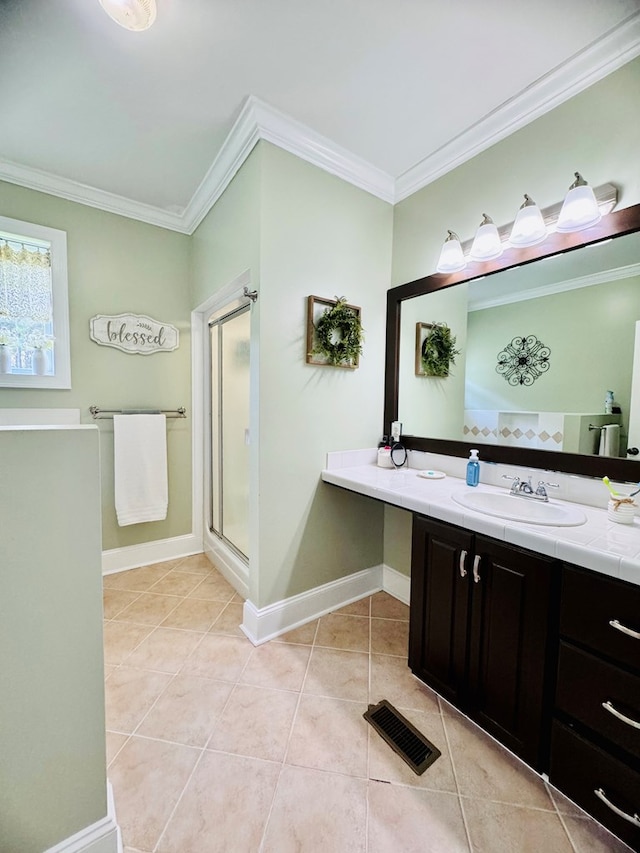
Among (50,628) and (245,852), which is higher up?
(50,628)

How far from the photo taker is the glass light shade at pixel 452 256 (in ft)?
5.86

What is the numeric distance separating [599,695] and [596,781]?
10.7 inches

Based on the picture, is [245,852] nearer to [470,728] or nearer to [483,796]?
[483,796]

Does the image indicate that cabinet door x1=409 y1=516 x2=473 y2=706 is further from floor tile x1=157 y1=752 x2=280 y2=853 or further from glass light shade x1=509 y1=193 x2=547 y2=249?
glass light shade x1=509 y1=193 x2=547 y2=249

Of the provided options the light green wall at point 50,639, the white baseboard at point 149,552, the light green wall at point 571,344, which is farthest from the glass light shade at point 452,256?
the white baseboard at point 149,552

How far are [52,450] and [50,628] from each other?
16.9 inches

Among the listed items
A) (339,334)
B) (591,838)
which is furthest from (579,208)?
(591,838)

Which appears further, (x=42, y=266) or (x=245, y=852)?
(x=42, y=266)

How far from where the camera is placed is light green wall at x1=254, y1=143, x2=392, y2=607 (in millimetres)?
1752

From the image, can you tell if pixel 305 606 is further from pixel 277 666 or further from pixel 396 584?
pixel 396 584

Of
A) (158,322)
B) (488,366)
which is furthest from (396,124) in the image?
(158,322)

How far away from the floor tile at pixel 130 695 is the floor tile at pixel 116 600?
533 millimetres

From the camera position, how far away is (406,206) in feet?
7.01

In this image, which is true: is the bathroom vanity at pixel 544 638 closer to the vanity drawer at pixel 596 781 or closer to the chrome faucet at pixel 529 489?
the vanity drawer at pixel 596 781
